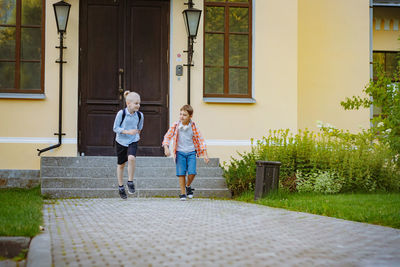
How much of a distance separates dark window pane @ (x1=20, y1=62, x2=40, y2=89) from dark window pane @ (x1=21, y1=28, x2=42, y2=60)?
151mm

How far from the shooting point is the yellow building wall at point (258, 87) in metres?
11.8

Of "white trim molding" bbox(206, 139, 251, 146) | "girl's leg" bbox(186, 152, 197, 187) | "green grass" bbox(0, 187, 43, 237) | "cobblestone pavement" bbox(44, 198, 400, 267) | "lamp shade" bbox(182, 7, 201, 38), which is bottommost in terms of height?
"cobblestone pavement" bbox(44, 198, 400, 267)

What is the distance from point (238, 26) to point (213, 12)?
60 cm

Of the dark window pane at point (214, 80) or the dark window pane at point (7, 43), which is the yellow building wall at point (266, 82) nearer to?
the dark window pane at point (214, 80)

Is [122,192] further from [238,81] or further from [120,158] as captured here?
[238,81]

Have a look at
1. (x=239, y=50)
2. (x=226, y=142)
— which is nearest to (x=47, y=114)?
(x=226, y=142)

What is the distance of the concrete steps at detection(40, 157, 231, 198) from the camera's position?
9.75 metres

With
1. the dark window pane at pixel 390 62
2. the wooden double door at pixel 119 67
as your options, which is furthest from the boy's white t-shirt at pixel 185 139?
the dark window pane at pixel 390 62

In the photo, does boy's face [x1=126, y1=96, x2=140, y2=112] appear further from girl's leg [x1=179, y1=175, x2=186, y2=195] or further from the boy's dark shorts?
girl's leg [x1=179, y1=175, x2=186, y2=195]

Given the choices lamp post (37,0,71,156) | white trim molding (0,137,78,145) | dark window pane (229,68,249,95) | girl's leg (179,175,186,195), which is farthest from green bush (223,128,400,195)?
lamp post (37,0,71,156)

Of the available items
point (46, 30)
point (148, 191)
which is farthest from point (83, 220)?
point (46, 30)

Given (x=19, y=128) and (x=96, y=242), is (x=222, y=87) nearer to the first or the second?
(x=19, y=128)

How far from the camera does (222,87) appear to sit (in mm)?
12047

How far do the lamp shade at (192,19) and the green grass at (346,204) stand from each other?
3.60m
